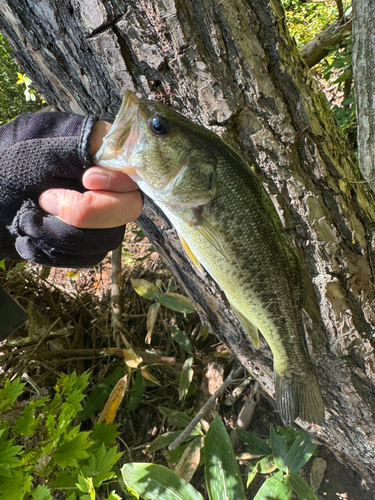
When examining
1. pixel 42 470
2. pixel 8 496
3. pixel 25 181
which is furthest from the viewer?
pixel 42 470

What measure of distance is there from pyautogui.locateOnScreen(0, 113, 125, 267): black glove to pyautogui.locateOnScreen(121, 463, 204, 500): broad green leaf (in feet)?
4.53

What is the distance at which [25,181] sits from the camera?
Answer: 4.57 feet

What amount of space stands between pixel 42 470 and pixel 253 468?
1333mm

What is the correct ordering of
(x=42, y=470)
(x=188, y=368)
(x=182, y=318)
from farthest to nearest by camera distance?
(x=182, y=318)
(x=188, y=368)
(x=42, y=470)

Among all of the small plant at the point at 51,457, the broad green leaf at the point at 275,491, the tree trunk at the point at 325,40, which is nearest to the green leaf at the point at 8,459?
the small plant at the point at 51,457

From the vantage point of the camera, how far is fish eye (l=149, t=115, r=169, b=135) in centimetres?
126

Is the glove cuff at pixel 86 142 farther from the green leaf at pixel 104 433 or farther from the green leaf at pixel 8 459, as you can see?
the green leaf at pixel 104 433

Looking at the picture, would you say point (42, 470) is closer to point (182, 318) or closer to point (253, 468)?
point (253, 468)

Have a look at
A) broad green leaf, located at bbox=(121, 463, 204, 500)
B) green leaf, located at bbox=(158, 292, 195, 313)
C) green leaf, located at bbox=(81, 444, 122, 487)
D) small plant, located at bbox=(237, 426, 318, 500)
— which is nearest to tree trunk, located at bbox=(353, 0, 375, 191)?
green leaf, located at bbox=(158, 292, 195, 313)

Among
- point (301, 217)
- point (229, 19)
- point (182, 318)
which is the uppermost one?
point (229, 19)

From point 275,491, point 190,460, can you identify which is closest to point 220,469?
point 275,491

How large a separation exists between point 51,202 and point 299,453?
6.87ft

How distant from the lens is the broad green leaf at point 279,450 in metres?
2.26

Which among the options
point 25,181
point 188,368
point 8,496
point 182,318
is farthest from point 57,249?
point 182,318
